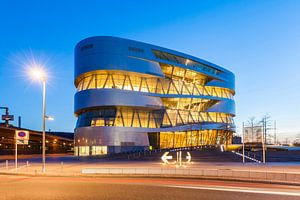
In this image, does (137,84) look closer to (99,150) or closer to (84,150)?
(99,150)

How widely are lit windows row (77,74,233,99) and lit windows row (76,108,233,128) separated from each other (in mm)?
4533

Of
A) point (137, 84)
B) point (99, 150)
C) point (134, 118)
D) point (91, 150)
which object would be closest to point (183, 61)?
point (137, 84)

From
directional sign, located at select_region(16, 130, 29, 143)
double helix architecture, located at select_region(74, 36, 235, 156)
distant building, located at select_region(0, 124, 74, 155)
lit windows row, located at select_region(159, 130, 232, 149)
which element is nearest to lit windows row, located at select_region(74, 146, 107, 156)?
double helix architecture, located at select_region(74, 36, 235, 156)

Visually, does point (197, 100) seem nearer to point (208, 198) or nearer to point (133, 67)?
point (133, 67)

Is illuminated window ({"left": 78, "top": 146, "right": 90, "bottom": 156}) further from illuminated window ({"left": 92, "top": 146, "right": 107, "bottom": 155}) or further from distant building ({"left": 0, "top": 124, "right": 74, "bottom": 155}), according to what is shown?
distant building ({"left": 0, "top": 124, "right": 74, "bottom": 155})

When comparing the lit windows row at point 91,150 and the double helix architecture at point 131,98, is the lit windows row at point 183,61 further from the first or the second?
the lit windows row at point 91,150

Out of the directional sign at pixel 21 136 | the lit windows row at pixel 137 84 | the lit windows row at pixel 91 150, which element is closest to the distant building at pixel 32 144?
the lit windows row at pixel 91 150

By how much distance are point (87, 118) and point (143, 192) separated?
52270 mm

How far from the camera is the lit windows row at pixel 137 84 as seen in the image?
62.1m

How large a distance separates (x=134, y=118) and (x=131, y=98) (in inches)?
170

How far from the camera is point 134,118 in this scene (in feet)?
207

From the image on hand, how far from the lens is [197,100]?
257 feet

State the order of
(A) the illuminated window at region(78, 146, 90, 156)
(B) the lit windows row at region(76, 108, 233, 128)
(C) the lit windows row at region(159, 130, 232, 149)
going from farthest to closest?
(C) the lit windows row at region(159, 130, 232, 149), (B) the lit windows row at region(76, 108, 233, 128), (A) the illuminated window at region(78, 146, 90, 156)

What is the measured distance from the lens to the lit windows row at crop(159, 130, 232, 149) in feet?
222
